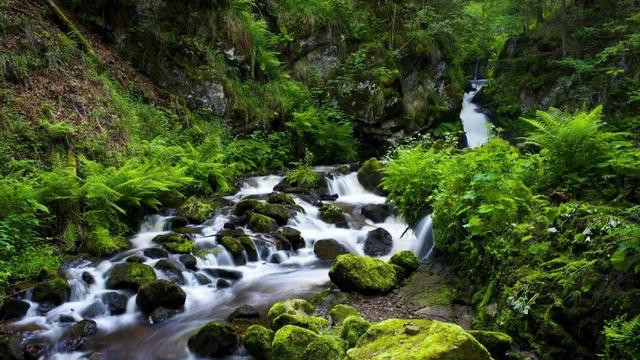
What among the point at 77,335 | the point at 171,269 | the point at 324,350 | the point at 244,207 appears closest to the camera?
the point at 324,350

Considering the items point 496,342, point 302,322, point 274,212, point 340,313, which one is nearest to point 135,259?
point 274,212

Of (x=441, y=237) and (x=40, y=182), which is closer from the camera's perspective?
(x=441, y=237)

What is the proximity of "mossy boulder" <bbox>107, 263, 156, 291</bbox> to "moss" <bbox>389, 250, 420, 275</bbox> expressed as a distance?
3.62 meters

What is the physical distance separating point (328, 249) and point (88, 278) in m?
4.00

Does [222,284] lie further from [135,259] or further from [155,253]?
[135,259]

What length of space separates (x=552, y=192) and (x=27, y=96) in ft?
31.8

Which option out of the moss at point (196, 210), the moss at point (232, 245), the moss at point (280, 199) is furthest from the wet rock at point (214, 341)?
the moss at point (280, 199)

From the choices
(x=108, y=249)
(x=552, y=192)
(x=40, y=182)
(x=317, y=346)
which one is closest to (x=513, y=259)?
(x=552, y=192)

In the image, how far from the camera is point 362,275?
633 cm

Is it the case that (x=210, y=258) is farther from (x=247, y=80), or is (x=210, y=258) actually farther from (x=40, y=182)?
(x=247, y=80)

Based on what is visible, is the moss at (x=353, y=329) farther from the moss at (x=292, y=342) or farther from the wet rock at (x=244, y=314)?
the wet rock at (x=244, y=314)

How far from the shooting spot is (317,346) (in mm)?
4504

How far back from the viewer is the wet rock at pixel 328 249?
8.39 m

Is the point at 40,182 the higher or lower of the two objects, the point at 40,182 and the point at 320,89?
the lower
